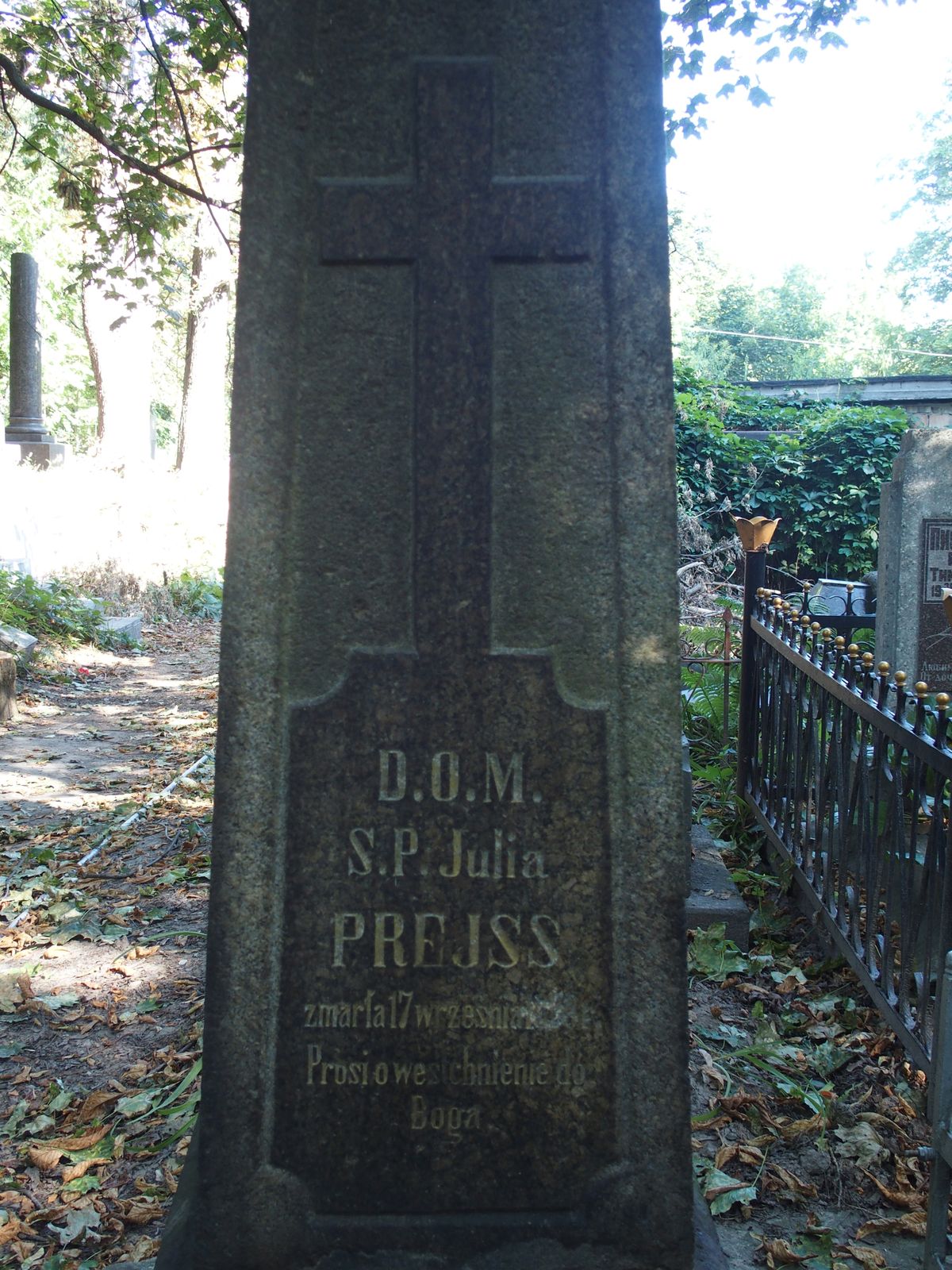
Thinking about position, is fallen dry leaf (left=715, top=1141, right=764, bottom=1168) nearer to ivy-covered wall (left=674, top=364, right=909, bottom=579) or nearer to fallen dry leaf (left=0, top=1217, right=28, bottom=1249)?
fallen dry leaf (left=0, top=1217, right=28, bottom=1249)

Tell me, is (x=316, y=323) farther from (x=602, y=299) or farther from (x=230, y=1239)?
(x=230, y=1239)

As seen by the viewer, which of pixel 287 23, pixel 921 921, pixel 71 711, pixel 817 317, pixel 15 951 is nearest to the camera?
pixel 287 23

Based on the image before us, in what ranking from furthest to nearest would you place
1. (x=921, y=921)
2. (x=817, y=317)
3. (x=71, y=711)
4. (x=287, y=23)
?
(x=817, y=317), (x=71, y=711), (x=921, y=921), (x=287, y=23)

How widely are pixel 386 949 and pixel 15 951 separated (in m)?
2.75

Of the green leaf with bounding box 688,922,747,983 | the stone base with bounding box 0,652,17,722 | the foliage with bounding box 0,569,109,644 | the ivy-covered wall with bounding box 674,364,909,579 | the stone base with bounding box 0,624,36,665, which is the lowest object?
the green leaf with bounding box 688,922,747,983

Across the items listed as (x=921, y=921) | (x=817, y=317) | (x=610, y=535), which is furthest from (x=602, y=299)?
(x=817, y=317)

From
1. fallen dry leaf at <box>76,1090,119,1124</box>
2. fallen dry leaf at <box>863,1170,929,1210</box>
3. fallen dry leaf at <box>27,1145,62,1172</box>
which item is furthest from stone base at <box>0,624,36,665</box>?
fallen dry leaf at <box>863,1170,929,1210</box>

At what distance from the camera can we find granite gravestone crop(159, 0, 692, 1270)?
1.94 metres

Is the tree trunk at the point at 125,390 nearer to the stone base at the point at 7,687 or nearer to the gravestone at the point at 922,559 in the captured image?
the stone base at the point at 7,687

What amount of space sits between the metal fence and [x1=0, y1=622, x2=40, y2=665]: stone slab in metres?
6.56

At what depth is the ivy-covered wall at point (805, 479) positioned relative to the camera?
42.9ft

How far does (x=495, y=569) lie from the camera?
1984 millimetres

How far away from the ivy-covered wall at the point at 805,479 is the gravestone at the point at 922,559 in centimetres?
566

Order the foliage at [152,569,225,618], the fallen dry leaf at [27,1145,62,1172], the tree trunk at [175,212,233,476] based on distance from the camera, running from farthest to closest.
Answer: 1. the tree trunk at [175,212,233,476]
2. the foliage at [152,569,225,618]
3. the fallen dry leaf at [27,1145,62,1172]
